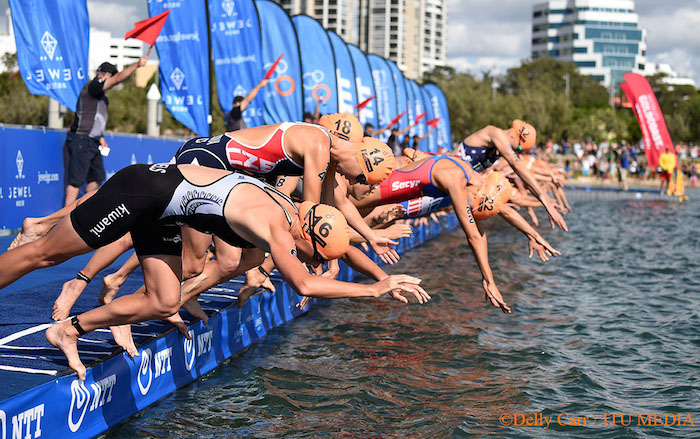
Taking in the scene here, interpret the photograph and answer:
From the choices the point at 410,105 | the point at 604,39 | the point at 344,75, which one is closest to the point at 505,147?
the point at 344,75

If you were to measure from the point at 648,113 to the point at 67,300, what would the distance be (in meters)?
32.5

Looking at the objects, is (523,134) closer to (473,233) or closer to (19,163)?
(473,233)

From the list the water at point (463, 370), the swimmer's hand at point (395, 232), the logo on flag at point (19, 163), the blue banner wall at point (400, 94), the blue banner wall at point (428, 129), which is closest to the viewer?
the water at point (463, 370)

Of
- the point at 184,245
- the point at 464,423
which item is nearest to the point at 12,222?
the point at 184,245

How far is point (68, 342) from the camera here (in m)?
4.94

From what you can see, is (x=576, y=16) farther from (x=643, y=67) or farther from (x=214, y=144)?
(x=214, y=144)

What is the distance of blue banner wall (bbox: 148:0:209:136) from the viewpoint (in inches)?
547

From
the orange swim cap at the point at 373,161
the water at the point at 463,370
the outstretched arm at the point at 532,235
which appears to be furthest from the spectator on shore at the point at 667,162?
the orange swim cap at the point at 373,161

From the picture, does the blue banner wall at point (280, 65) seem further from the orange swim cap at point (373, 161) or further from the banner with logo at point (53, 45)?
the orange swim cap at point (373, 161)

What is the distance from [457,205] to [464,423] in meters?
3.06

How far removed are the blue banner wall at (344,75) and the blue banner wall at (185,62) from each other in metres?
7.86

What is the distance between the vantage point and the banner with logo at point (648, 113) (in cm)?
3412

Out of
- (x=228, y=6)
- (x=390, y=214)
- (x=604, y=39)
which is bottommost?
(x=390, y=214)

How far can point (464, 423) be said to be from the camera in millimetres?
5781
